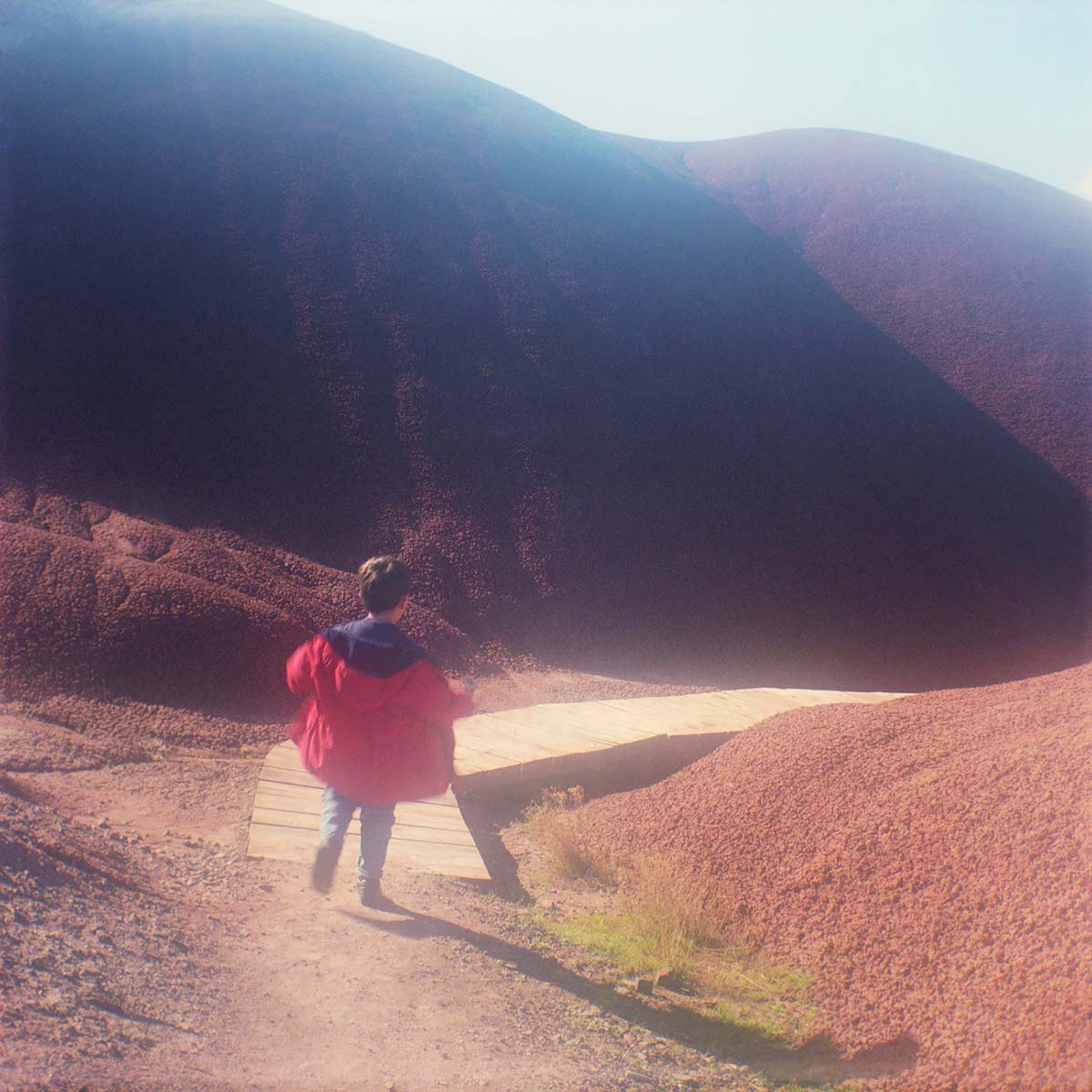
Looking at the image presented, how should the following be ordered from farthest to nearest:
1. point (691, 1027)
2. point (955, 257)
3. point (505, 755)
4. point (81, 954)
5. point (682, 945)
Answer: point (955, 257)
point (505, 755)
point (682, 945)
point (691, 1027)
point (81, 954)

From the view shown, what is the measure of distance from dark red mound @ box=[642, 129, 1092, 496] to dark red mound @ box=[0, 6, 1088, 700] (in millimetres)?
834

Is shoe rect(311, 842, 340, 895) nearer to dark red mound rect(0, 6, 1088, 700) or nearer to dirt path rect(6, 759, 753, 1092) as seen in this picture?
dirt path rect(6, 759, 753, 1092)

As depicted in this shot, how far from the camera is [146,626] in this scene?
234 inches

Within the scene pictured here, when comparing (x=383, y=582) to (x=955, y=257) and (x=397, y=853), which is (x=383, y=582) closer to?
(x=397, y=853)

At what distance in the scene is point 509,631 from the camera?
914 centimetres

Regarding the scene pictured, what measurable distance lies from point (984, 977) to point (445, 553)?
24.6 ft

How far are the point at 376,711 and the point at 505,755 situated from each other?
190cm

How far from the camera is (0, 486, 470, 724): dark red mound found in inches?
219

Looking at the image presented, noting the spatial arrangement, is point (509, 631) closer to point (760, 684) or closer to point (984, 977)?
point (760, 684)

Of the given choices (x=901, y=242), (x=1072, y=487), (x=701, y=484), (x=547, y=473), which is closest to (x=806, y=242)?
(x=901, y=242)

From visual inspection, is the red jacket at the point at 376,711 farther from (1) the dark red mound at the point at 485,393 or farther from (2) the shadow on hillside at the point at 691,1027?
(1) the dark red mound at the point at 485,393

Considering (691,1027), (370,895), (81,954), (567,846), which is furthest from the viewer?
(567,846)

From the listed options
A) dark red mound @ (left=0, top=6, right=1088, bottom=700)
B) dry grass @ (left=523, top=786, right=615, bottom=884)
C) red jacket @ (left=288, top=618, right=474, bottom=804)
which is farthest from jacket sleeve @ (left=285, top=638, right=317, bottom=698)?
Answer: dark red mound @ (left=0, top=6, right=1088, bottom=700)

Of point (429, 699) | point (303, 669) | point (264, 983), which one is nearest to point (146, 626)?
point (303, 669)
